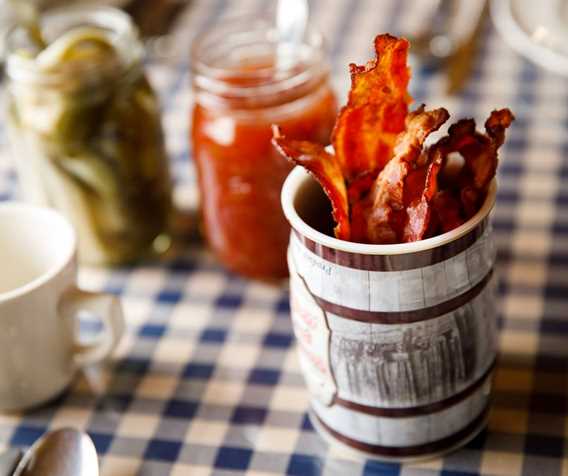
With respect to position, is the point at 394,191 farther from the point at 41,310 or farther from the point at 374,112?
the point at 41,310

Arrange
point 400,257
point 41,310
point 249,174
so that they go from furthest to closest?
point 249,174
point 41,310
point 400,257

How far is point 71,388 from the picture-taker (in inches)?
26.2

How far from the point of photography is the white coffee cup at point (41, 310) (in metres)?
0.60

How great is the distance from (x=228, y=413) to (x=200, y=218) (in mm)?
255

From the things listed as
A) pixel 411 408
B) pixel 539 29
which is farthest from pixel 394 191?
pixel 539 29

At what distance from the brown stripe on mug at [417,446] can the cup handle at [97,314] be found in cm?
17

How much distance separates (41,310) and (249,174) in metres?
0.19

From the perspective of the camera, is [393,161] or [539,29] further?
[539,29]

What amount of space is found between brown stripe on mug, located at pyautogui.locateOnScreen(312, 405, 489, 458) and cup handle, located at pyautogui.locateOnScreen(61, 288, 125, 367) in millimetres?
174

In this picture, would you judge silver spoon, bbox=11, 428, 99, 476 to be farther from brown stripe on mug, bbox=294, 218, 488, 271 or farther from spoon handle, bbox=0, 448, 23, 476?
brown stripe on mug, bbox=294, 218, 488, 271

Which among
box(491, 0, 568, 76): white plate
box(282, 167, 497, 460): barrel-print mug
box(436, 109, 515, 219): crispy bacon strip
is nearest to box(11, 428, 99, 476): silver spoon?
box(282, 167, 497, 460): barrel-print mug

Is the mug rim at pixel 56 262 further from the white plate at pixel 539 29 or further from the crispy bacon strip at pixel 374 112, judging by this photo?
the white plate at pixel 539 29

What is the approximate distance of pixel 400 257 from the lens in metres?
0.48

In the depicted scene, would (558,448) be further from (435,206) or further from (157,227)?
(157,227)
